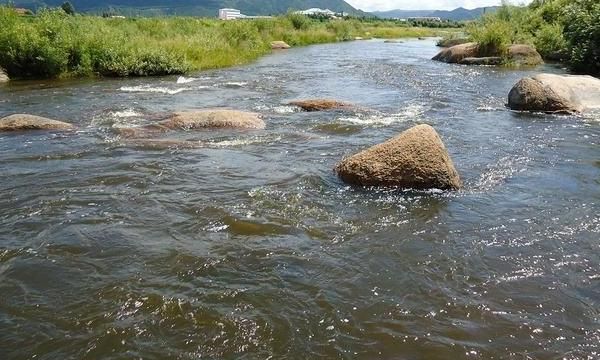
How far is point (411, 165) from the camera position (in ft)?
28.7

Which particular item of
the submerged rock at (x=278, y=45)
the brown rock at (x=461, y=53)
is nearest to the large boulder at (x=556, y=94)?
the brown rock at (x=461, y=53)

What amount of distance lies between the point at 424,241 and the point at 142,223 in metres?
4.08

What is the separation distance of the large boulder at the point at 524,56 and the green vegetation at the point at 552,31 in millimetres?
773

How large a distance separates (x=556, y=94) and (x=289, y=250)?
12773mm

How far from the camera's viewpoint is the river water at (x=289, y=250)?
4898 millimetres

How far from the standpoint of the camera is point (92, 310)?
529cm

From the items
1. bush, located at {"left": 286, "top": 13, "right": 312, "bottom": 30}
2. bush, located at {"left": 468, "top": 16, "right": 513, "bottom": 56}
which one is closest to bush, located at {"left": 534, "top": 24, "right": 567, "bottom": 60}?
bush, located at {"left": 468, "top": 16, "right": 513, "bottom": 56}

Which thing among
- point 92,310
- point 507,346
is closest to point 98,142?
point 92,310

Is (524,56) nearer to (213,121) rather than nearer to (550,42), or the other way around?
(550,42)

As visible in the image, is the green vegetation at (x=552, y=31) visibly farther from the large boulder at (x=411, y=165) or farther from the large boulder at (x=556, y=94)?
the large boulder at (x=411, y=165)

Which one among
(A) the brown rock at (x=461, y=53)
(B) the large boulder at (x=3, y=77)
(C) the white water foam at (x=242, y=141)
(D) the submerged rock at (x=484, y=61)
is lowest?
(C) the white water foam at (x=242, y=141)

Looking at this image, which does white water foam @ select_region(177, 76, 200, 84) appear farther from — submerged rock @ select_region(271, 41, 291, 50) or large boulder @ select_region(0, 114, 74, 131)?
submerged rock @ select_region(271, 41, 291, 50)

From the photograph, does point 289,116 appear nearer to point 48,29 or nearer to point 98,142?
point 98,142

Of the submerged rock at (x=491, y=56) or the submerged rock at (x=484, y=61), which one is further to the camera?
the submerged rock at (x=484, y=61)
